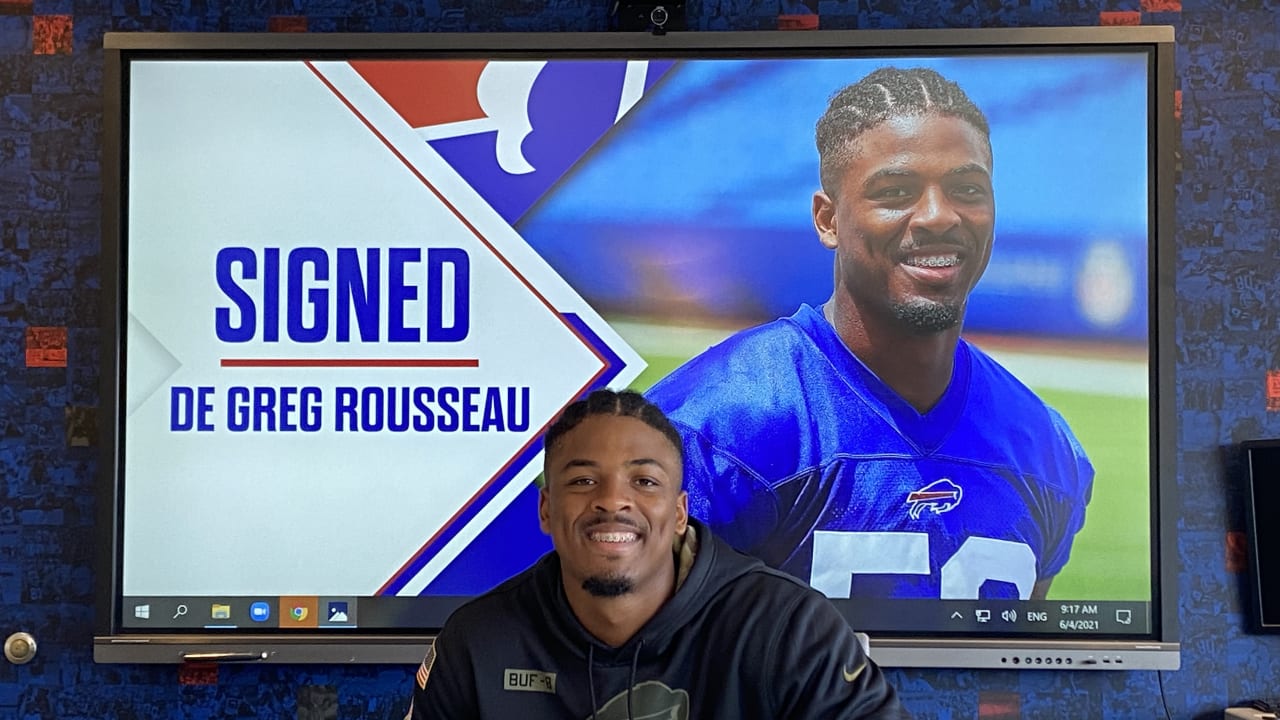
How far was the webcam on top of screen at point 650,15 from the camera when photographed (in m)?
2.78

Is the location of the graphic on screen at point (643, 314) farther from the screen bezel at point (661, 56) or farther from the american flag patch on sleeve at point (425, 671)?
the american flag patch on sleeve at point (425, 671)

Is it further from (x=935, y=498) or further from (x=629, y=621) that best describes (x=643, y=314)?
(x=629, y=621)

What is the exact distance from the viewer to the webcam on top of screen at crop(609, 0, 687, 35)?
2.78 metres

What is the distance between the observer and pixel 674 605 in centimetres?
180

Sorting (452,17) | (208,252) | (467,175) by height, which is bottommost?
(208,252)

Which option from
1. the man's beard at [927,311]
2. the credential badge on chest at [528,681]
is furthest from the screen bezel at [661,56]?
the credential badge on chest at [528,681]

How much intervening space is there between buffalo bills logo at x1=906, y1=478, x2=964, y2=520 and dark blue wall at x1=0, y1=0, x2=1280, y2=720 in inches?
16.5

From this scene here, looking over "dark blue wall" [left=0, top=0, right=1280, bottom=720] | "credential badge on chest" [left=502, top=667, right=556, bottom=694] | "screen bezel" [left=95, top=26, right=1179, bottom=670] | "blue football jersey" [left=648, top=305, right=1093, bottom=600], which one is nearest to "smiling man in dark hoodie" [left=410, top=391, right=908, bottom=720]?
"credential badge on chest" [left=502, top=667, right=556, bottom=694]

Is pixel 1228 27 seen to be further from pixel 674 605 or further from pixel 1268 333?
pixel 674 605

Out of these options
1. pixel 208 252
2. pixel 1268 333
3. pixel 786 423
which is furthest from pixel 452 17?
pixel 1268 333

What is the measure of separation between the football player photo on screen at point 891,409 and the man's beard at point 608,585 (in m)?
0.89

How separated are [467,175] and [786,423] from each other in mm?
1011

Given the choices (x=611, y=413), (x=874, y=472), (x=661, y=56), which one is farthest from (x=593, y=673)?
(x=661, y=56)

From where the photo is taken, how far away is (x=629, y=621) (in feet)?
6.00
